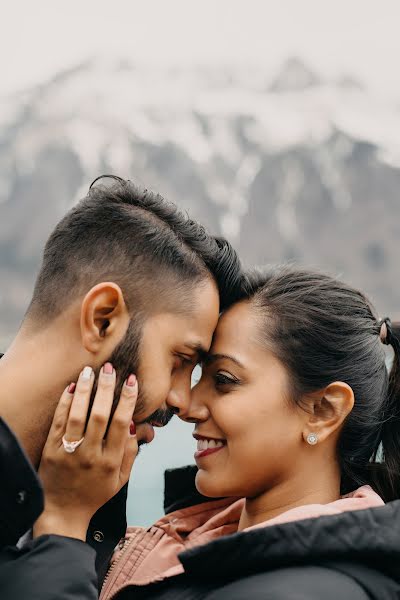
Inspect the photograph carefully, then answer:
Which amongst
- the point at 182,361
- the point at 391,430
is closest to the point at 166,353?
the point at 182,361

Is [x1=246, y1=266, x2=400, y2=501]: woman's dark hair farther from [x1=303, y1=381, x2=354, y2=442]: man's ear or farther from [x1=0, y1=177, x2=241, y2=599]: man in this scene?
[x1=0, y1=177, x2=241, y2=599]: man

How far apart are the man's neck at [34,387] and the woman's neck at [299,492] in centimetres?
78

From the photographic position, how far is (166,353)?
7.82ft

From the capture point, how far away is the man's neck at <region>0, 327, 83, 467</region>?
225 centimetres

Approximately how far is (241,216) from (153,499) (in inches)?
1447

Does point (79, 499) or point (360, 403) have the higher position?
point (360, 403)

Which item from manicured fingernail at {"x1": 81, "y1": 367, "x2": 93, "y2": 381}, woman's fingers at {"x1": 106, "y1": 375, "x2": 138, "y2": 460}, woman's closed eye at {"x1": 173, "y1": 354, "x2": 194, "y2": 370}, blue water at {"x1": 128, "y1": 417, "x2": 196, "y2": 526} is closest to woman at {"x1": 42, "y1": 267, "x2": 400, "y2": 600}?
woman's closed eye at {"x1": 173, "y1": 354, "x2": 194, "y2": 370}

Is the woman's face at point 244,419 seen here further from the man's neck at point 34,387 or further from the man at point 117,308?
the man's neck at point 34,387

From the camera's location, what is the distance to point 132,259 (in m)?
2.43

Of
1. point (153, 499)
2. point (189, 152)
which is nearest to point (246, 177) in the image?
point (189, 152)

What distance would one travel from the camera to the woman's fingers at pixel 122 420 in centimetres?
227

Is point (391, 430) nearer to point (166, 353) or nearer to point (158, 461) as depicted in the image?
point (166, 353)

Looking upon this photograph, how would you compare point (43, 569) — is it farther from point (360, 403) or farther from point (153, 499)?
point (153, 499)

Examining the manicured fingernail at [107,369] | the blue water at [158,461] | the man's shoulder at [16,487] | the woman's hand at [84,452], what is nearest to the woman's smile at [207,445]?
the woman's hand at [84,452]
